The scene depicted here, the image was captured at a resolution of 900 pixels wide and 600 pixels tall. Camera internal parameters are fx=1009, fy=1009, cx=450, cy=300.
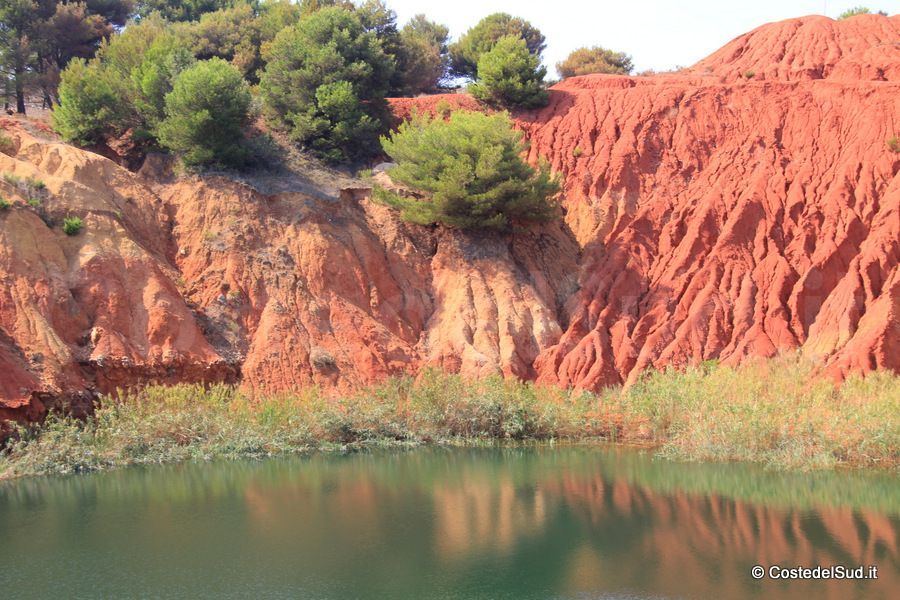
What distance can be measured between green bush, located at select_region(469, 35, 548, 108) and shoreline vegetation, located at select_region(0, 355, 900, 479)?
44.4ft

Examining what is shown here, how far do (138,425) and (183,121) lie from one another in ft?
39.7

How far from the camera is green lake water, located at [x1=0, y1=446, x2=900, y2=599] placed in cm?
1445

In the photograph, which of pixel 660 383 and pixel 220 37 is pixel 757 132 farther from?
pixel 220 37

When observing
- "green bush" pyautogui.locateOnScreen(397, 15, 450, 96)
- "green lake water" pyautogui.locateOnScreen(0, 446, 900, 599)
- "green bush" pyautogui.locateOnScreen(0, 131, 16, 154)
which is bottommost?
"green lake water" pyautogui.locateOnScreen(0, 446, 900, 599)

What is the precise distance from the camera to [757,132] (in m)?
34.2

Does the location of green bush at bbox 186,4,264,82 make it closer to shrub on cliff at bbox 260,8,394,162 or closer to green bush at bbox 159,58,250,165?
shrub on cliff at bbox 260,8,394,162

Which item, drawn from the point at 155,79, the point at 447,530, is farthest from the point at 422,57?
the point at 447,530

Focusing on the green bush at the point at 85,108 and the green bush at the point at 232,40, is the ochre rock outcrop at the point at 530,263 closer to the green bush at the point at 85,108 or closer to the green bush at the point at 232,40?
the green bush at the point at 85,108

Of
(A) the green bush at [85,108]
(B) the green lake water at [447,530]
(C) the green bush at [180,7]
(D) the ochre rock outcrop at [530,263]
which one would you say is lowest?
(B) the green lake water at [447,530]

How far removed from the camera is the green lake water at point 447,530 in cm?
1445

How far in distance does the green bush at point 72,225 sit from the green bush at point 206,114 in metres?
5.05

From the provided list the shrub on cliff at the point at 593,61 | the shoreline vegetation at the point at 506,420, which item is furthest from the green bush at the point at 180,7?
the shoreline vegetation at the point at 506,420

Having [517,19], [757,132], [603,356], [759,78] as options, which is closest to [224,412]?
[603,356]

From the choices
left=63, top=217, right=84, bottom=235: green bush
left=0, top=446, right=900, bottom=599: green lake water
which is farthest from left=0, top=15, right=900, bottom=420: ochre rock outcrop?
left=0, top=446, right=900, bottom=599: green lake water
